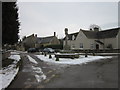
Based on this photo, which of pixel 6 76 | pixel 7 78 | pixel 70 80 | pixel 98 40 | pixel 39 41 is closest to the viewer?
pixel 70 80

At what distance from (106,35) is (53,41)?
128ft

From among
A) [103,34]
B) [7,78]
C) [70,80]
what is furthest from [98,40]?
[7,78]

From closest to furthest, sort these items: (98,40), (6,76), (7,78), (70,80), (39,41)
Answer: (70,80) → (7,78) → (6,76) → (98,40) → (39,41)

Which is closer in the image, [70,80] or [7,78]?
[70,80]

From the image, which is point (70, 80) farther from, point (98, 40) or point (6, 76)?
point (98, 40)

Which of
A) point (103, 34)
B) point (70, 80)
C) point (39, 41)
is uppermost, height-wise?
point (103, 34)

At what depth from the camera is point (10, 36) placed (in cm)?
2045

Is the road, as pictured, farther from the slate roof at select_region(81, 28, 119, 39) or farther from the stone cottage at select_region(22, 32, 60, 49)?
the stone cottage at select_region(22, 32, 60, 49)

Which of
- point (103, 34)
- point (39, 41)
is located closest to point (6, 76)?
point (103, 34)

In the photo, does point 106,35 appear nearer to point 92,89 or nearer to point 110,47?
point 110,47

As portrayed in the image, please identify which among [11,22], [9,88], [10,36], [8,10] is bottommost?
[9,88]

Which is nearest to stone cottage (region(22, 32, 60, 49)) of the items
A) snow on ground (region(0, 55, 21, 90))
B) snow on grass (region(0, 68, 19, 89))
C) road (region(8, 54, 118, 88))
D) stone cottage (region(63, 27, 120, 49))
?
stone cottage (region(63, 27, 120, 49))

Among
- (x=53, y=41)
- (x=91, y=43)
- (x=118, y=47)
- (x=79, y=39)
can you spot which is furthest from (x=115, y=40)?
(x=53, y=41)

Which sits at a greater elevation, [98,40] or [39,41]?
[39,41]
